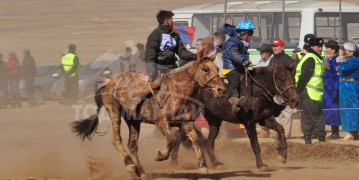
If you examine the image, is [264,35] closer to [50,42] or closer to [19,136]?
[19,136]

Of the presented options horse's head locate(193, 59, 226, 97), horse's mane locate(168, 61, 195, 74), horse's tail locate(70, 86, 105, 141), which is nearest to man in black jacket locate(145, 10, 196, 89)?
horse's mane locate(168, 61, 195, 74)

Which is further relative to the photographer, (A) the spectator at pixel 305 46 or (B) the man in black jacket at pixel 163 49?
(A) the spectator at pixel 305 46

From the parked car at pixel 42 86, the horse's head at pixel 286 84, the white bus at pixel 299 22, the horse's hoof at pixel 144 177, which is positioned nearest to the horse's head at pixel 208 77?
the horse's hoof at pixel 144 177

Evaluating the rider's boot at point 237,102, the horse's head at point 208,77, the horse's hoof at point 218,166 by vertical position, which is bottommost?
the horse's hoof at point 218,166

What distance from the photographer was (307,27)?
26.3 m

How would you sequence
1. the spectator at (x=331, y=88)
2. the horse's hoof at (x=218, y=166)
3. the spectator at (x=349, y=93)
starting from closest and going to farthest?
the horse's hoof at (x=218, y=166)
the spectator at (x=349, y=93)
the spectator at (x=331, y=88)

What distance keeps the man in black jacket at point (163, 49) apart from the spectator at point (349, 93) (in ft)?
19.4

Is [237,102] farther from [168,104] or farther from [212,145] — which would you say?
[168,104]

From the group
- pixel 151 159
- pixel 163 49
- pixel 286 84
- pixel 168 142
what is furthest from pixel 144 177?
pixel 151 159

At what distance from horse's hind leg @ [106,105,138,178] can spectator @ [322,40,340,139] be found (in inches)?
265

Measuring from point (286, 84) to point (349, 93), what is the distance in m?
4.98

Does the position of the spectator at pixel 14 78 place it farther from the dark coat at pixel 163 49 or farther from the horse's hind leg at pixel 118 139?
the dark coat at pixel 163 49

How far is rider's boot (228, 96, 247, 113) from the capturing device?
13845 mm

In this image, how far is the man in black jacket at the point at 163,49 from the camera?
42.5 feet
